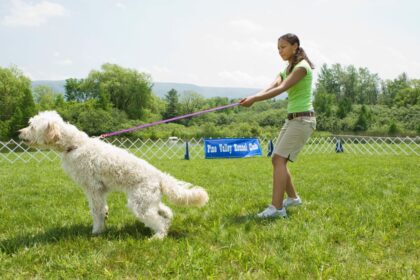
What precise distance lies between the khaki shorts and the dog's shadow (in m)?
1.60

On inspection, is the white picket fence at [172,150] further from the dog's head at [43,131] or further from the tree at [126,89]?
the tree at [126,89]

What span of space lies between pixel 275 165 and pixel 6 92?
157ft

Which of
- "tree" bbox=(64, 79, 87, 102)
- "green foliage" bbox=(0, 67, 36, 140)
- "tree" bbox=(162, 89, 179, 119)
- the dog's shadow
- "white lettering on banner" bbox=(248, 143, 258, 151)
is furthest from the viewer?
"tree" bbox=(64, 79, 87, 102)

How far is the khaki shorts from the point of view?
419cm

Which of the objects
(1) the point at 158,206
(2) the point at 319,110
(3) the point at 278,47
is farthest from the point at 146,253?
(2) the point at 319,110

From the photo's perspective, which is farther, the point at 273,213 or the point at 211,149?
the point at 211,149

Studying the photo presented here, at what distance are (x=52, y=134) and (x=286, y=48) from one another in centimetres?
290

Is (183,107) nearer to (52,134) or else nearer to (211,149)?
(211,149)

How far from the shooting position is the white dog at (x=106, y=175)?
364 cm

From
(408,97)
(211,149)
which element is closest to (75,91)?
(211,149)

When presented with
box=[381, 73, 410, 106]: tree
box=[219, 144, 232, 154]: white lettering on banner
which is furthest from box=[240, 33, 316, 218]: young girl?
box=[381, 73, 410, 106]: tree

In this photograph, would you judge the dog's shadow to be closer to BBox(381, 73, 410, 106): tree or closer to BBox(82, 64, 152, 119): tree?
BBox(82, 64, 152, 119): tree

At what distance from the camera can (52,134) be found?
11.9ft

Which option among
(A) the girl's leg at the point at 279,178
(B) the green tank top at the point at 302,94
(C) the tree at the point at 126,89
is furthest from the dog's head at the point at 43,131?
(C) the tree at the point at 126,89
